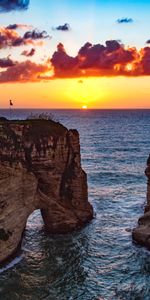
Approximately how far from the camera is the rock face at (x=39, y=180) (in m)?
47.3

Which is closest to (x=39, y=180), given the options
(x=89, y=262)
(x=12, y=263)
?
(x=12, y=263)

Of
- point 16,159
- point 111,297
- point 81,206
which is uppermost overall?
point 16,159

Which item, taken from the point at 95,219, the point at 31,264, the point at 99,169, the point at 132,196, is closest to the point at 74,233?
the point at 95,219

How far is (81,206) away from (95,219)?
3.36 meters

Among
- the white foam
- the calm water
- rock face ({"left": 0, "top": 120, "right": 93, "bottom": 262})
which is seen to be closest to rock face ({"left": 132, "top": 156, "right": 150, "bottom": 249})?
the calm water

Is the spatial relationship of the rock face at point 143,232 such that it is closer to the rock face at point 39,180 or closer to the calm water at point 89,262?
the calm water at point 89,262

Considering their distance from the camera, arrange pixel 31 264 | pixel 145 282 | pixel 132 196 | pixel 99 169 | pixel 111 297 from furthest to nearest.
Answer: pixel 99 169
pixel 132 196
pixel 31 264
pixel 145 282
pixel 111 297

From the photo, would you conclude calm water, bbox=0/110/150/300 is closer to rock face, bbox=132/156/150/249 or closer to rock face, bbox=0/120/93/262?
rock face, bbox=132/156/150/249

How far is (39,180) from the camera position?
178 ft

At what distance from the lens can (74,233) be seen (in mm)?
55469

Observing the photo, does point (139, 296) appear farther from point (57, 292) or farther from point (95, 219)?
point (95, 219)

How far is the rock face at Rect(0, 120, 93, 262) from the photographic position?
155 ft

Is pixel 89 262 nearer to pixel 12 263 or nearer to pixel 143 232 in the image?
pixel 12 263

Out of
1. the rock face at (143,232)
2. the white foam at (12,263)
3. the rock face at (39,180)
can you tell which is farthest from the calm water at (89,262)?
the rock face at (39,180)
